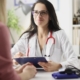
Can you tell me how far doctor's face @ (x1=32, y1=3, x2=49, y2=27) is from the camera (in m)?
1.98

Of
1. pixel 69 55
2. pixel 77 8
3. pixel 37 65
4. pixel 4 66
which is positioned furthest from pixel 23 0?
pixel 4 66

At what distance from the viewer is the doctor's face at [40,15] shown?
1978 mm

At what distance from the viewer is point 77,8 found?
10.6ft

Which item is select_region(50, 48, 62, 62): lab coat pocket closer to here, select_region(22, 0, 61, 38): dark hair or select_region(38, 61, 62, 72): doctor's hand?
select_region(22, 0, 61, 38): dark hair

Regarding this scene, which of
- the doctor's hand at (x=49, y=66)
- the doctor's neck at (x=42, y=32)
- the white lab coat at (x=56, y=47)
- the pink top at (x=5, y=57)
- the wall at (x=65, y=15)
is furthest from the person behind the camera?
the wall at (x=65, y=15)

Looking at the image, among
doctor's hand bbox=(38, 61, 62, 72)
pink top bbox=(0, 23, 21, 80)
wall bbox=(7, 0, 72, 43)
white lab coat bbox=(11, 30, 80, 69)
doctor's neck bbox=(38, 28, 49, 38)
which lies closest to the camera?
pink top bbox=(0, 23, 21, 80)

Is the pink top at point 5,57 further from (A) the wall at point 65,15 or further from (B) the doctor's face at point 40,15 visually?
(A) the wall at point 65,15

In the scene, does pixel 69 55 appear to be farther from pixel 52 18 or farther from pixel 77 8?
pixel 77 8

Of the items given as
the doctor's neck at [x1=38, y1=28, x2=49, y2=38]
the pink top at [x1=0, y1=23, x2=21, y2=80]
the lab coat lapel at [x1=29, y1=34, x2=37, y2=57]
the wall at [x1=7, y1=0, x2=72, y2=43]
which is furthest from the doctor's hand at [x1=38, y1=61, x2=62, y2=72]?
the wall at [x1=7, y1=0, x2=72, y2=43]

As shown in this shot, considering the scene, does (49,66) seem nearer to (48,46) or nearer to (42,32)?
(48,46)

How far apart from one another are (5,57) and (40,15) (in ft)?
4.30

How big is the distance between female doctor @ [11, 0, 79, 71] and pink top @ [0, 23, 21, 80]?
1.20 metres

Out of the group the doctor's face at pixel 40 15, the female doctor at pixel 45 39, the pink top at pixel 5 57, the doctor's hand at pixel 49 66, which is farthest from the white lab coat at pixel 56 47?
the pink top at pixel 5 57

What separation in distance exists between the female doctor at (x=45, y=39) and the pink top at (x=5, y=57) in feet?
3.94
